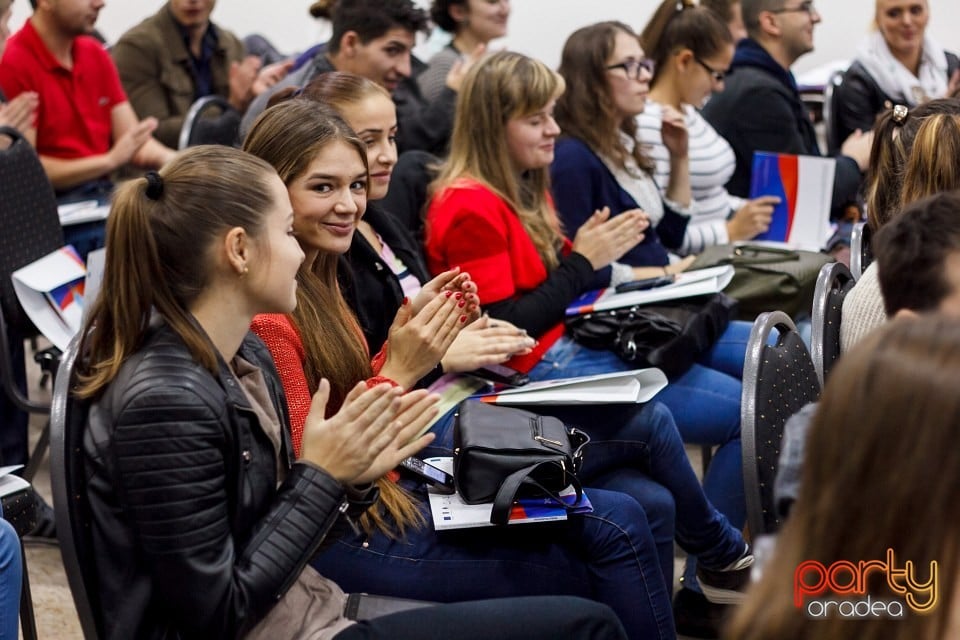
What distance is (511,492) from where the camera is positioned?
73.3 inches

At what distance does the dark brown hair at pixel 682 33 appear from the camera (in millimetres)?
3850

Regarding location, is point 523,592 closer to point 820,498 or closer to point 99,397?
point 99,397

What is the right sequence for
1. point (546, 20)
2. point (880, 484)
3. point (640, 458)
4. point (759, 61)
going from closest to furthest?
point (880, 484) → point (640, 458) → point (759, 61) → point (546, 20)

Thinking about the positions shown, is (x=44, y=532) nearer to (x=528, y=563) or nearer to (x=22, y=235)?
(x=22, y=235)

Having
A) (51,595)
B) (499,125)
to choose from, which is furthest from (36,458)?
(499,125)

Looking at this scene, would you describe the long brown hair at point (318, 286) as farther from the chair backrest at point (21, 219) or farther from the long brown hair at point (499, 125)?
the chair backrest at point (21, 219)

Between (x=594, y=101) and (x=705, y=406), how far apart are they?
1049 mm

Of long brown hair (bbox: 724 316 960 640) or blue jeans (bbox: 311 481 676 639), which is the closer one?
long brown hair (bbox: 724 316 960 640)

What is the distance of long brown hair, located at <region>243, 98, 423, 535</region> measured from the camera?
2045 millimetres

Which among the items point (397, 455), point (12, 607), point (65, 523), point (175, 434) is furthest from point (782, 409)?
point (12, 607)

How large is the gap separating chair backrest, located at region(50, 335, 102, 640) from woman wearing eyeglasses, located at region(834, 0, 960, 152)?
3680 millimetres

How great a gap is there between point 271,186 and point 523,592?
769 mm

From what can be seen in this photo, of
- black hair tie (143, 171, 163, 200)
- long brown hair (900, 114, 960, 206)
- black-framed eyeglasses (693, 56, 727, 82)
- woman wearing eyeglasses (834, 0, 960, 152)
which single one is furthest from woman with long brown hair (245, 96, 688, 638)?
woman wearing eyeglasses (834, 0, 960, 152)

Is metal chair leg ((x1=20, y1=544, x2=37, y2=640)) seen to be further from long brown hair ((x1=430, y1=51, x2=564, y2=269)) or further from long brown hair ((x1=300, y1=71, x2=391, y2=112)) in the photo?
long brown hair ((x1=430, y1=51, x2=564, y2=269))
